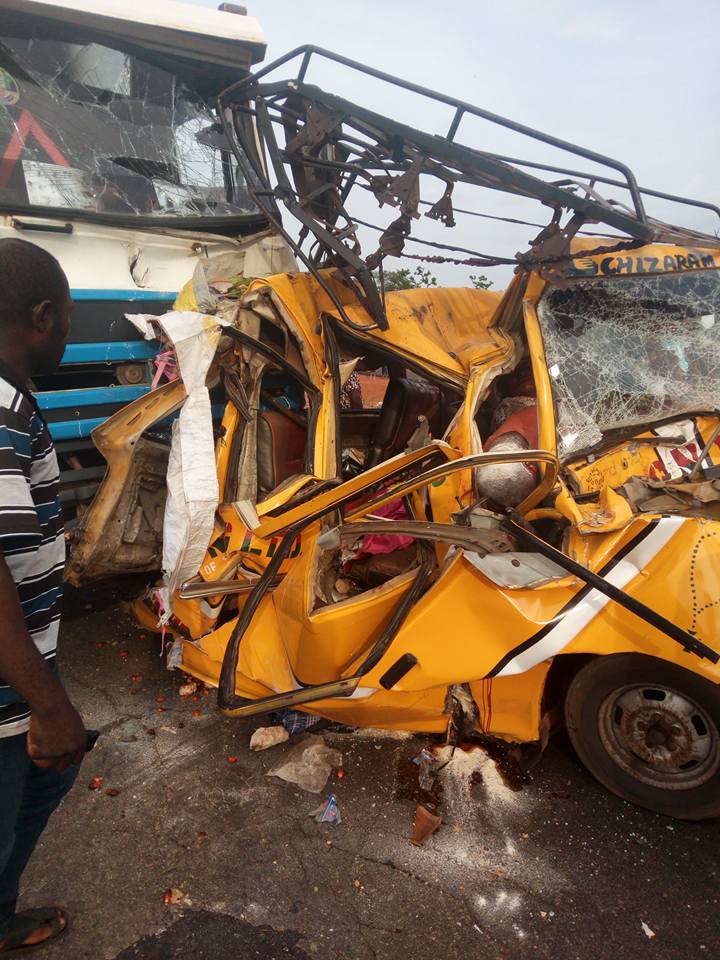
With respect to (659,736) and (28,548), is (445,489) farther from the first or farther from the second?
(28,548)

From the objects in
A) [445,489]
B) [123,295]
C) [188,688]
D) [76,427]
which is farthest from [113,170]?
[188,688]

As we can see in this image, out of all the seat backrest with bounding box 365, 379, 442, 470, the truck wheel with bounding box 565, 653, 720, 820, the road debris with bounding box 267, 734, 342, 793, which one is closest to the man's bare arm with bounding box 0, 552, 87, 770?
the road debris with bounding box 267, 734, 342, 793

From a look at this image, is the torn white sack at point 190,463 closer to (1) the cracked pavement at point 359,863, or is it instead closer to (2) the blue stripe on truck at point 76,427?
(2) the blue stripe on truck at point 76,427

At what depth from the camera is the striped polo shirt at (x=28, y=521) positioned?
3.93 ft

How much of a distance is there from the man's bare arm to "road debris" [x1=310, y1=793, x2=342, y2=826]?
46.7 inches

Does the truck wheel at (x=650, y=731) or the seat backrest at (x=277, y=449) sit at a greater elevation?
the seat backrest at (x=277, y=449)

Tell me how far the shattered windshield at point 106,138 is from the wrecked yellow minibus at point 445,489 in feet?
2.46

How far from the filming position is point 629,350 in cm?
273

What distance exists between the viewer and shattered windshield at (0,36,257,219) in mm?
3256

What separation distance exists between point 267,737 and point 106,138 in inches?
137

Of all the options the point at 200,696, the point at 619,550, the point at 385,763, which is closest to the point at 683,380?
the point at 619,550

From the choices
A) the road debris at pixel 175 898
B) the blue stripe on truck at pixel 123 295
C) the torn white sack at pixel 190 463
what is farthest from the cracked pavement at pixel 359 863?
the blue stripe on truck at pixel 123 295

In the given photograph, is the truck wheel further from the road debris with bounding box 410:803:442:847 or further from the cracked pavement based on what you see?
the road debris with bounding box 410:803:442:847

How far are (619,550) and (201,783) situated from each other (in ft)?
6.02
